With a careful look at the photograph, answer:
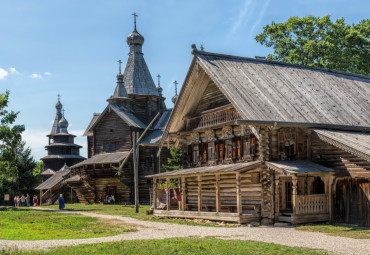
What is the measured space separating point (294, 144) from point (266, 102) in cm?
257

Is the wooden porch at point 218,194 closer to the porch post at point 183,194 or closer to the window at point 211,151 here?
the porch post at point 183,194

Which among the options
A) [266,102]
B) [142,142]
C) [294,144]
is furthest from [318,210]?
[142,142]

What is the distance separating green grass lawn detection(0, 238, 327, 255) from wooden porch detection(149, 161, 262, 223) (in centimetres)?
857

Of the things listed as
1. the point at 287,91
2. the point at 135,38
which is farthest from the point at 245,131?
the point at 135,38

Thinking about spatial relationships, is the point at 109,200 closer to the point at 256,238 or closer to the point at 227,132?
the point at 227,132

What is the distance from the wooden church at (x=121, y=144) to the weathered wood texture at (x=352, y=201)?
25914 millimetres

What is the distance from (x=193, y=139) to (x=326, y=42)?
17766 mm

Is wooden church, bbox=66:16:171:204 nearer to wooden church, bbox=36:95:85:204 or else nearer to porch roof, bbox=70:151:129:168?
porch roof, bbox=70:151:129:168

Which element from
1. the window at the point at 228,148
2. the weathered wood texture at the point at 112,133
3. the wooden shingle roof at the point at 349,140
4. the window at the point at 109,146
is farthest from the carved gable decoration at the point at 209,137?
the window at the point at 109,146

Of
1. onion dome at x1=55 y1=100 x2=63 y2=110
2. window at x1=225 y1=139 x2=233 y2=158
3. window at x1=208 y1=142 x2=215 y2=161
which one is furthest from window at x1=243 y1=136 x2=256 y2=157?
onion dome at x1=55 y1=100 x2=63 y2=110

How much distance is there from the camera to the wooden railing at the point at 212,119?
89.6 feet

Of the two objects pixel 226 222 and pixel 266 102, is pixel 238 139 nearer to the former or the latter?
pixel 266 102

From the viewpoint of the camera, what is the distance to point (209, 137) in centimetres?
2995

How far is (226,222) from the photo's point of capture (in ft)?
81.2
